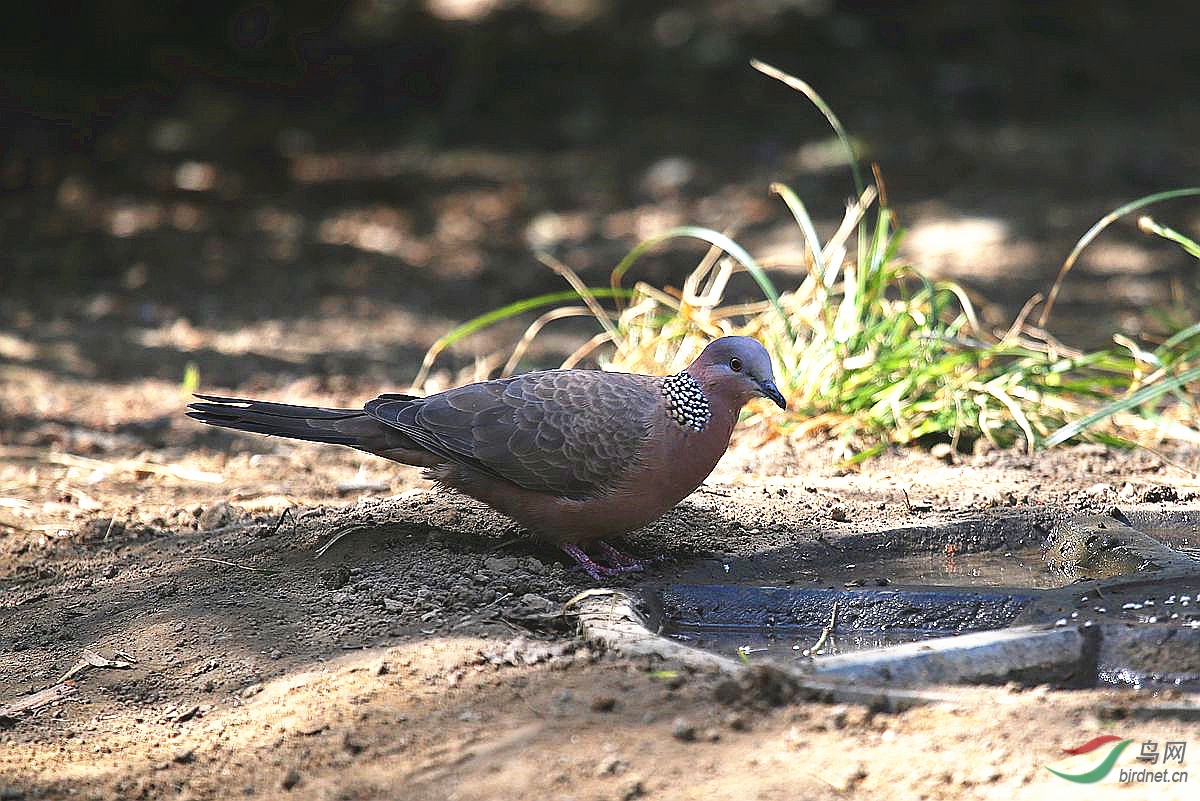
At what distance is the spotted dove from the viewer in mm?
3234

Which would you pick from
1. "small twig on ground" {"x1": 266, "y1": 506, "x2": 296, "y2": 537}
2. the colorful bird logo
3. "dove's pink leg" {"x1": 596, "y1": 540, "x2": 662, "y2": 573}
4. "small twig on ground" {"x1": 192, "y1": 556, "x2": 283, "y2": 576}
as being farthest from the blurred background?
the colorful bird logo

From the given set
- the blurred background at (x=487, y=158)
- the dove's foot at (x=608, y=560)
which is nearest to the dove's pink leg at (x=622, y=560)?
the dove's foot at (x=608, y=560)

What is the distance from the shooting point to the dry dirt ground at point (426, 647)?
2322 mm

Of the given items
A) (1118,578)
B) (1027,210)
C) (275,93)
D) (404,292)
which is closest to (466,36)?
(275,93)

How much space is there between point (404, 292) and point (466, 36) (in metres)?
4.14

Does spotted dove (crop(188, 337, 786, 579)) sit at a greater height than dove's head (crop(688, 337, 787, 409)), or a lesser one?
lesser

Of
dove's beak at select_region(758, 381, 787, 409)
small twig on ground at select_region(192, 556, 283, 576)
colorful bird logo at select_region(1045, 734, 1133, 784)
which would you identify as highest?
dove's beak at select_region(758, 381, 787, 409)

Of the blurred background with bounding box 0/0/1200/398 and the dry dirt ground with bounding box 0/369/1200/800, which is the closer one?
the dry dirt ground with bounding box 0/369/1200/800

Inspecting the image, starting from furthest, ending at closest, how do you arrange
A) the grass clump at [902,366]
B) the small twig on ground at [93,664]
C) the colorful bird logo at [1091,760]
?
1. the grass clump at [902,366]
2. the small twig on ground at [93,664]
3. the colorful bird logo at [1091,760]

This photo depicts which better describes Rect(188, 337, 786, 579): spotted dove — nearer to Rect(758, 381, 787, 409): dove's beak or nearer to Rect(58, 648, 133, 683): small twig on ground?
Rect(758, 381, 787, 409): dove's beak

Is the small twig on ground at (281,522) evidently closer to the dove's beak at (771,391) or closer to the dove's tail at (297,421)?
the dove's tail at (297,421)

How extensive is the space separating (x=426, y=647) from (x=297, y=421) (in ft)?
2.86

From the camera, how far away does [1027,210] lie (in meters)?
7.70

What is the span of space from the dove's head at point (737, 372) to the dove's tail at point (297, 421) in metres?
0.90
